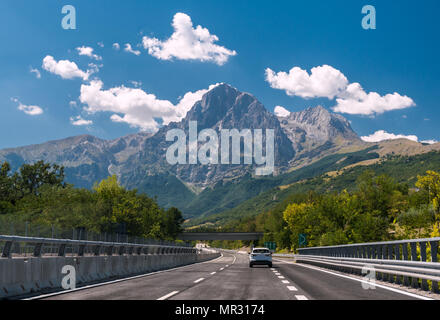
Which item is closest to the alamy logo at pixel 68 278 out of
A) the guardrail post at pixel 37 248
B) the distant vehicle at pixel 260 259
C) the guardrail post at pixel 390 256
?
the guardrail post at pixel 37 248

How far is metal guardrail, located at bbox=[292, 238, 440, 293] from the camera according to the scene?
11.8 meters

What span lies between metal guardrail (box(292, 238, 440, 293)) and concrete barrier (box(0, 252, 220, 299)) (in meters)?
9.56

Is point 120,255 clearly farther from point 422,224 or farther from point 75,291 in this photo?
point 422,224

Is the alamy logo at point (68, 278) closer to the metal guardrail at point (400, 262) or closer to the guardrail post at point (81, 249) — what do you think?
the guardrail post at point (81, 249)

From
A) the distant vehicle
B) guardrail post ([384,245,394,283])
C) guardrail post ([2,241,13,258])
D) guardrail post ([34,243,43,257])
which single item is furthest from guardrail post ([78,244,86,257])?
the distant vehicle

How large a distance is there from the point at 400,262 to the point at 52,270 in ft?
32.3

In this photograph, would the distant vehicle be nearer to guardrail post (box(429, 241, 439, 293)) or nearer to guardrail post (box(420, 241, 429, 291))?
guardrail post (box(420, 241, 429, 291))

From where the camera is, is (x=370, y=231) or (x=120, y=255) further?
(x=370, y=231)

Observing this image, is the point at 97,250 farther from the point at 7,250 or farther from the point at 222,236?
the point at 222,236
